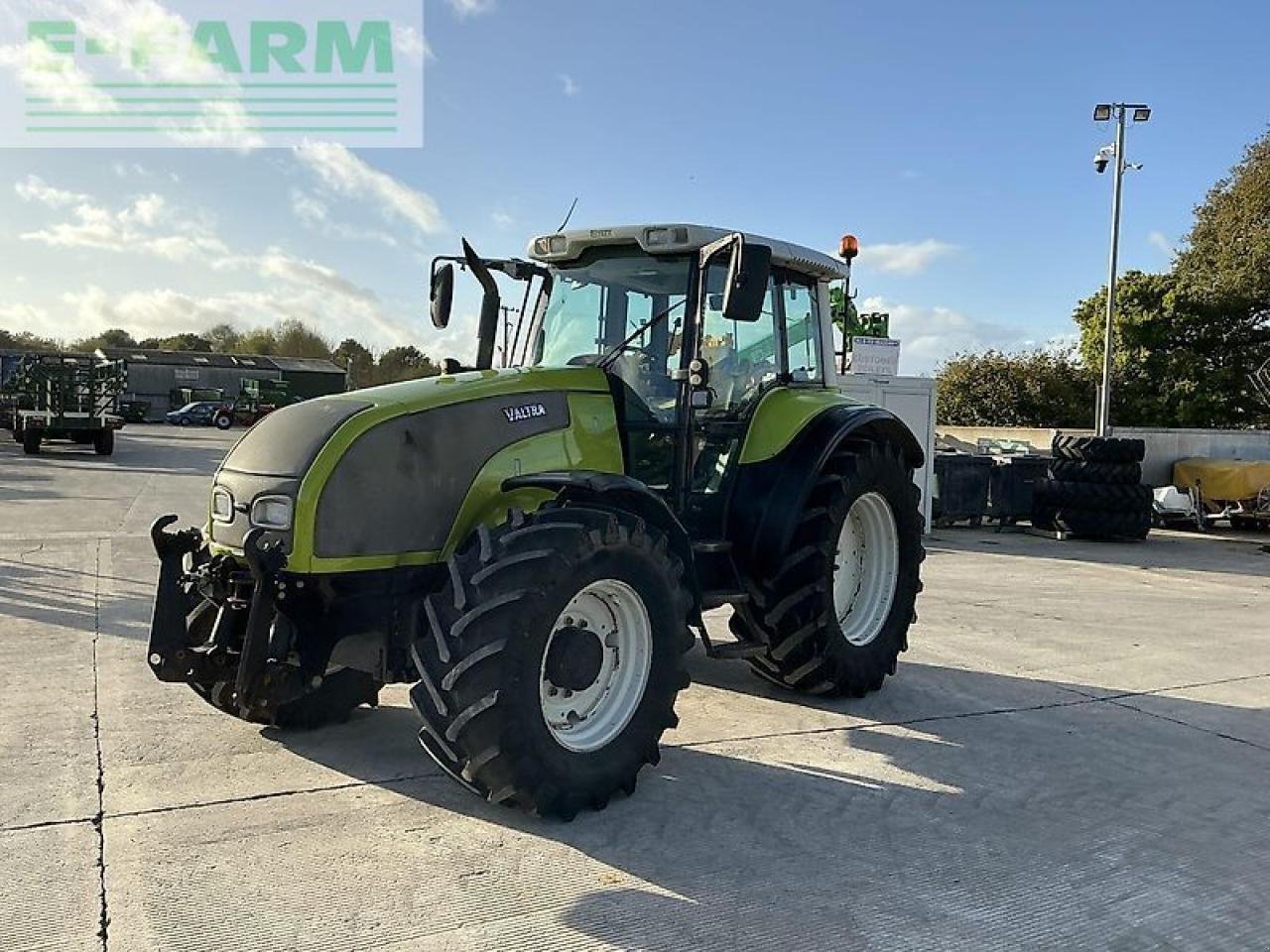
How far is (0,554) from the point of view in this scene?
9.67 m

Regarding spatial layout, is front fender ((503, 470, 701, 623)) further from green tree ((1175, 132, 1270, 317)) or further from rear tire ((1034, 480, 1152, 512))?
green tree ((1175, 132, 1270, 317))

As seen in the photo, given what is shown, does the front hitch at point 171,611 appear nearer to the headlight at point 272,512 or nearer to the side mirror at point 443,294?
the headlight at point 272,512

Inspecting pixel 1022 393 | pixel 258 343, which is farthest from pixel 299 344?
pixel 1022 393

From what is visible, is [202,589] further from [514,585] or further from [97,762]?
[514,585]

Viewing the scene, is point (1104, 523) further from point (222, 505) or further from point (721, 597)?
point (222, 505)

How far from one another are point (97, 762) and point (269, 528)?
1476 mm

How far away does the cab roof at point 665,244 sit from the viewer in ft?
16.2

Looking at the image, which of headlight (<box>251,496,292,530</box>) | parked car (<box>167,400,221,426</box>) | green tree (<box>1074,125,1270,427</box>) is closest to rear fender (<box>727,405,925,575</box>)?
headlight (<box>251,496,292,530</box>)

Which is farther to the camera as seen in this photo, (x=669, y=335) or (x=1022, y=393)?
(x=1022, y=393)

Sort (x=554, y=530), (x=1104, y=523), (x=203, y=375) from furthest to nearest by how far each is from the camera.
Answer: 1. (x=203, y=375)
2. (x=1104, y=523)
3. (x=554, y=530)

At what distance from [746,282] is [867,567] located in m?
2.46

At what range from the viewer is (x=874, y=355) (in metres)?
14.9

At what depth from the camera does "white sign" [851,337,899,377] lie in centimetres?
1484

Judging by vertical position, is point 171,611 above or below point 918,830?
above
